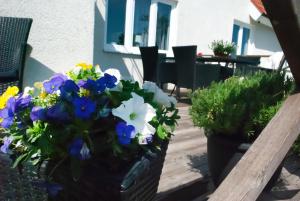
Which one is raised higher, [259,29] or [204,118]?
[259,29]

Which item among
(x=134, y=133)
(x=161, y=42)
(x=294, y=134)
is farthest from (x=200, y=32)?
(x=134, y=133)

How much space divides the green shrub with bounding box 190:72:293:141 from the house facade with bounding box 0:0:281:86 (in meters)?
2.37

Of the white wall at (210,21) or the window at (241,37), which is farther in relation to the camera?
the window at (241,37)

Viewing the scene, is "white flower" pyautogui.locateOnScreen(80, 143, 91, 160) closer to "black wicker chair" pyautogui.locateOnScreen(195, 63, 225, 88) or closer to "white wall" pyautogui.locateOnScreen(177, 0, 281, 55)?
"black wicker chair" pyautogui.locateOnScreen(195, 63, 225, 88)

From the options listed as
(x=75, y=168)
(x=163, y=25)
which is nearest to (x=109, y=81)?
(x=75, y=168)

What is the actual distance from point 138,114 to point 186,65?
3806 mm

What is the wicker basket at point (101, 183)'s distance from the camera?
773 mm

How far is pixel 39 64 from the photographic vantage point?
11.9 ft

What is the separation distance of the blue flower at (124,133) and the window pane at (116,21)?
4.99m

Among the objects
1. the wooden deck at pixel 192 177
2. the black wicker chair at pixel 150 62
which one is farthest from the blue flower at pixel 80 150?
the black wicker chair at pixel 150 62

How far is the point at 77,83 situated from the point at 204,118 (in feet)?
3.38

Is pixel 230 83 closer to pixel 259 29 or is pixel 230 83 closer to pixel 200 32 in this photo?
pixel 200 32

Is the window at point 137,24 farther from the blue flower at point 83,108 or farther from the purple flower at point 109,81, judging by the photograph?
the blue flower at point 83,108

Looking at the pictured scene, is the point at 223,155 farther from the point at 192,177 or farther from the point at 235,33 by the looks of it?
the point at 235,33
